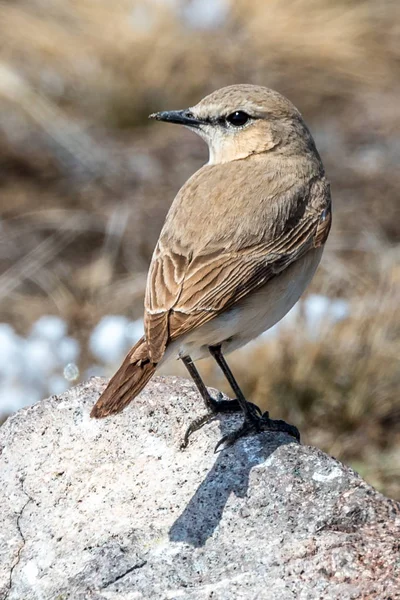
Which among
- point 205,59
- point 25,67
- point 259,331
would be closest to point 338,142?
point 205,59

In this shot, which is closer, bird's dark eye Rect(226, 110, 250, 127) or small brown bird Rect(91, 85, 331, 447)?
small brown bird Rect(91, 85, 331, 447)

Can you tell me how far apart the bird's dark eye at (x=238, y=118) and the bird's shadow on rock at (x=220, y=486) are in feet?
5.39

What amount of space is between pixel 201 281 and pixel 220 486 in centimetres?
91

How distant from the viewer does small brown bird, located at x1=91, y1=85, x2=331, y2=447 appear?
15.0ft

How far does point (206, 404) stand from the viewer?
4969mm

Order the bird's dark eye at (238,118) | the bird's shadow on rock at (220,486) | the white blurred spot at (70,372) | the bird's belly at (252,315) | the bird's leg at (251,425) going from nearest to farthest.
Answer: the bird's shadow on rock at (220,486) → the bird's leg at (251,425) → the bird's belly at (252,315) → the bird's dark eye at (238,118) → the white blurred spot at (70,372)

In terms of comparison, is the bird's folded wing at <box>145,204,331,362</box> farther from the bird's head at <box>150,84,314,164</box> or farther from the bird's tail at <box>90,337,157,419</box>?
the bird's head at <box>150,84,314,164</box>

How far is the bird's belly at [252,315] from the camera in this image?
4.80m

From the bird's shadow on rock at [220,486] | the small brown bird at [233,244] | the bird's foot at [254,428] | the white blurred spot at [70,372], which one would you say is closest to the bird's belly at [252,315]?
the small brown bird at [233,244]

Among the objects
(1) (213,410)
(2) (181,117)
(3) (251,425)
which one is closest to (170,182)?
(2) (181,117)

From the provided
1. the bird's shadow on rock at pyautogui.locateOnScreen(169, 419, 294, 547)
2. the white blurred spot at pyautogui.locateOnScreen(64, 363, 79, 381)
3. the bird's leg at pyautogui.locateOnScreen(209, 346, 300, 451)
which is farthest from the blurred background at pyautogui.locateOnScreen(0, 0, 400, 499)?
the bird's shadow on rock at pyautogui.locateOnScreen(169, 419, 294, 547)

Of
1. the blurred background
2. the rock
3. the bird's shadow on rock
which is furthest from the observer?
the blurred background

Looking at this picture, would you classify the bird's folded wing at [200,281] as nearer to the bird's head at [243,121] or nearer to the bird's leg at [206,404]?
the bird's leg at [206,404]

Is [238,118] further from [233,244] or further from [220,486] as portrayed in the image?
[220,486]
